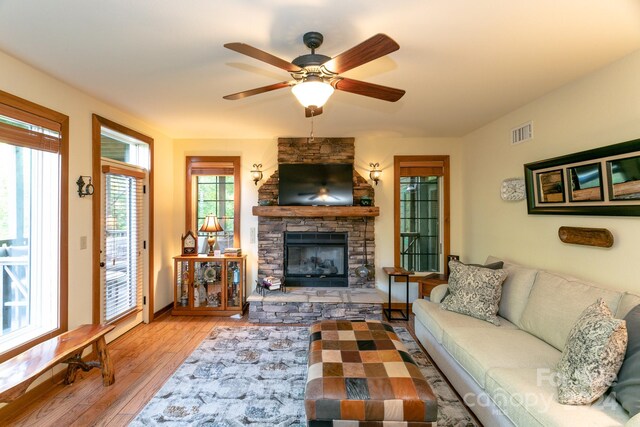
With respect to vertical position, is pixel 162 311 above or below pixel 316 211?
below

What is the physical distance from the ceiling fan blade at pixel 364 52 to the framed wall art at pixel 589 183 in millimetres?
1894

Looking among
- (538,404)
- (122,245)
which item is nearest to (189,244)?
(122,245)

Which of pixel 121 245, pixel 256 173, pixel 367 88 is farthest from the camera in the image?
pixel 256 173

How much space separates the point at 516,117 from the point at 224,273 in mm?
4127

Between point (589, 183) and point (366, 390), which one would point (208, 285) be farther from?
point (589, 183)

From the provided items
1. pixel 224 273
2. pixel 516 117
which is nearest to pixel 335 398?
pixel 224 273

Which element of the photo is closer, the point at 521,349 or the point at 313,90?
the point at 313,90

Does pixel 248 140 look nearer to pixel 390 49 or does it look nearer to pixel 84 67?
pixel 84 67

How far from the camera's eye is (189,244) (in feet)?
14.3

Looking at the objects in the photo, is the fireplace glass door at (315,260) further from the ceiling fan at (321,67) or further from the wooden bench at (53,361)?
the ceiling fan at (321,67)

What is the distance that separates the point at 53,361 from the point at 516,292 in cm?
371

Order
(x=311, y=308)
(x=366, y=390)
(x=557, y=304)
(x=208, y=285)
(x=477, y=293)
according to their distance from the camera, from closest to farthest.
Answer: (x=366, y=390)
(x=557, y=304)
(x=477, y=293)
(x=311, y=308)
(x=208, y=285)

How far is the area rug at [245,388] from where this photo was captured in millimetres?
2094

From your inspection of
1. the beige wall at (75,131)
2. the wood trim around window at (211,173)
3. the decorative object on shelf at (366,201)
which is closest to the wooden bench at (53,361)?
the beige wall at (75,131)
